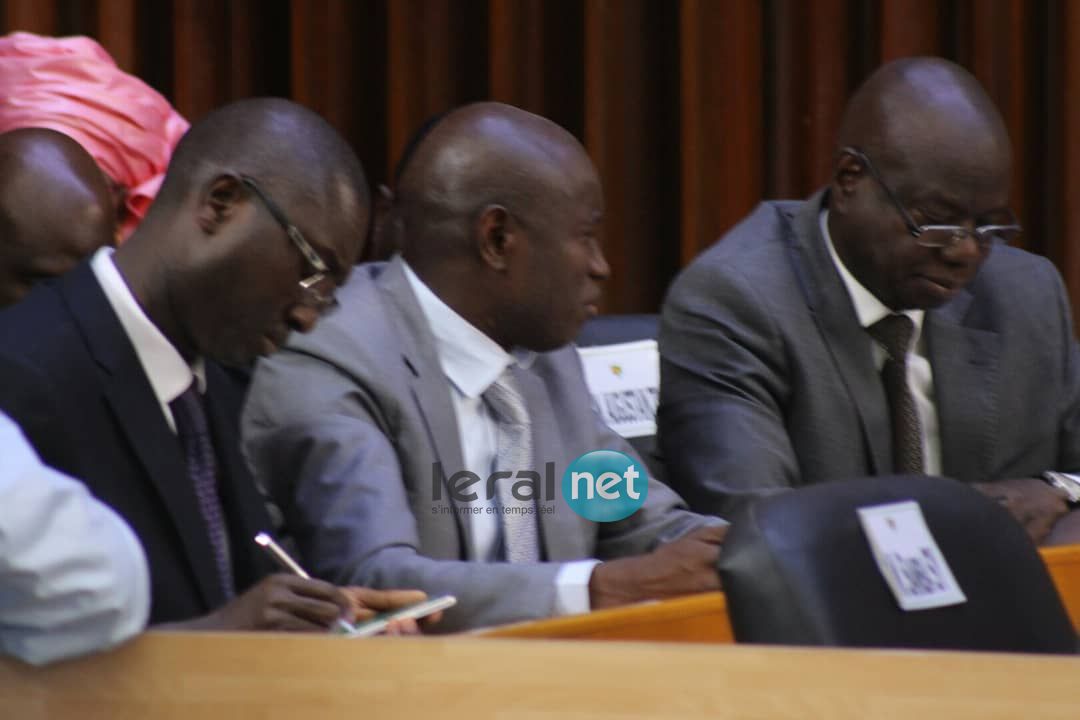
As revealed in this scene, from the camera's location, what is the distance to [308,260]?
1.94m

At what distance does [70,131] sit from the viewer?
3266 mm

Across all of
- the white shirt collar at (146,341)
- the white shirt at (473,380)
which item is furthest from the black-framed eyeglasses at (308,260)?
the white shirt at (473,380)

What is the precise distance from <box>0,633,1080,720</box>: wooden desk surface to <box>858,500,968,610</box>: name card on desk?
429 mm

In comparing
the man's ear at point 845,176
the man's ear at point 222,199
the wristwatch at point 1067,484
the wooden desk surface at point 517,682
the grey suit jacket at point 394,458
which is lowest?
the wristwatch at point 1067,484

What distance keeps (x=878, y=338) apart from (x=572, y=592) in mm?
890

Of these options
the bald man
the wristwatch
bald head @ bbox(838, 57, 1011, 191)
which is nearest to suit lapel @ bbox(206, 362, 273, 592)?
the bald man

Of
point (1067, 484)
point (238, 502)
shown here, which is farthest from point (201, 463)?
point (1067, 484)

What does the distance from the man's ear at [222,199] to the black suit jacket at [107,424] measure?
0.15m

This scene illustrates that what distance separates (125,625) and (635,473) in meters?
1.35

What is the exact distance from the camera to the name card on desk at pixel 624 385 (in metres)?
2.92

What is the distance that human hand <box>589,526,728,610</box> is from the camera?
2104 millimetres

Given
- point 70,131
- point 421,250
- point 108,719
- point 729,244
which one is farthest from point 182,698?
point 70,131

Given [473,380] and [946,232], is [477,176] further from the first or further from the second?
[946,232]

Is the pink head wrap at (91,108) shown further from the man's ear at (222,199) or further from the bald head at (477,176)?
the man's ear at (222,199)
